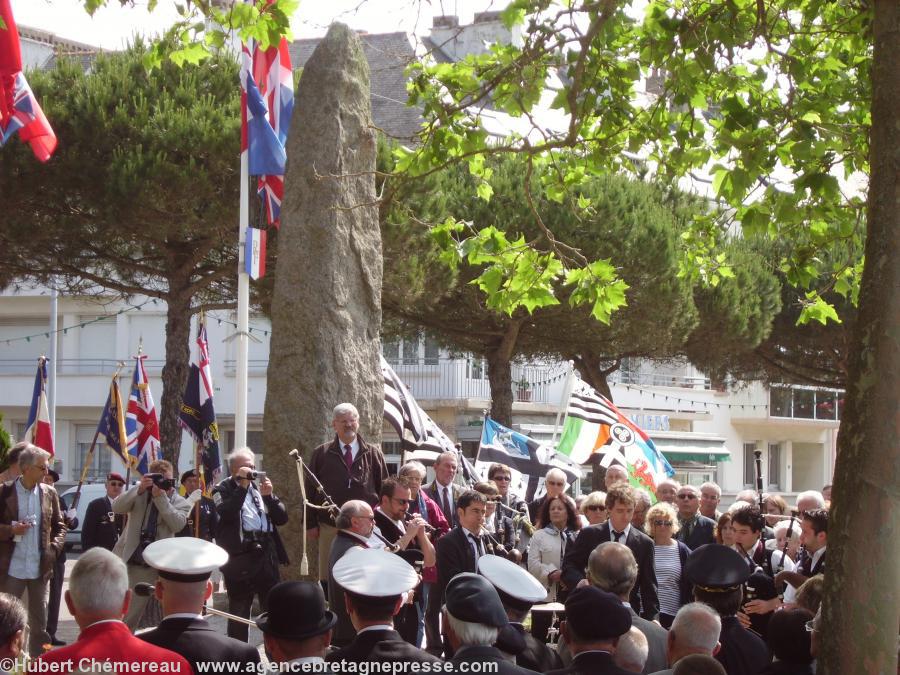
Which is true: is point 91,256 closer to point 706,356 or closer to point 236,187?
point 236,187

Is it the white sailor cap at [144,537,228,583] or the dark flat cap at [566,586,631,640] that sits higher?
the white sailor cap at [144,537,228,583]

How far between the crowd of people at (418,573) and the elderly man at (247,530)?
2 centimetres

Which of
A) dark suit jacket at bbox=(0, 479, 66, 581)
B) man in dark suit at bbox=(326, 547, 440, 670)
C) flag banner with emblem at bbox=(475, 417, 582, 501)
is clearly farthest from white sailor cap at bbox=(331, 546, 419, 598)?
flag banner with emblem at bbox=(475, 417, 582, 501)

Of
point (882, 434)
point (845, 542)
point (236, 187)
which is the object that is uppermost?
point (236, 187)

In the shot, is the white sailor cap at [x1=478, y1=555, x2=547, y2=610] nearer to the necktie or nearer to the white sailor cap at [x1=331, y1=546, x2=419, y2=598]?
the white sailor cap at [x1=331, y1=546, x2=419, y2=598]

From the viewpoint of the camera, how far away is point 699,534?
10484 mm

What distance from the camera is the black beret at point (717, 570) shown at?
603 cm

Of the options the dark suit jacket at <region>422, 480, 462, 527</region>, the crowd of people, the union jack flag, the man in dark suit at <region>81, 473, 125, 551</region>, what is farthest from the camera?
the union jack flag

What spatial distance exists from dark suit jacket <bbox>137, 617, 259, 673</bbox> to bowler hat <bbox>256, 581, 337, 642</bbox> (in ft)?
0.55

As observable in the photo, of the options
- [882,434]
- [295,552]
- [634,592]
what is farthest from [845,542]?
[295,552]

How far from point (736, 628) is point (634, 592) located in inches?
123

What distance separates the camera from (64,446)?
40.2 metres

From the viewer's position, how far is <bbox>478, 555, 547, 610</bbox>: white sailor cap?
5.57 meters

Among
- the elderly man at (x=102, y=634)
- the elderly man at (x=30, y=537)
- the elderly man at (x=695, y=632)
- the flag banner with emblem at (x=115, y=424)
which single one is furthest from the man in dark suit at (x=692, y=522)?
the flag banner with emblem at (x=115, y=424)
